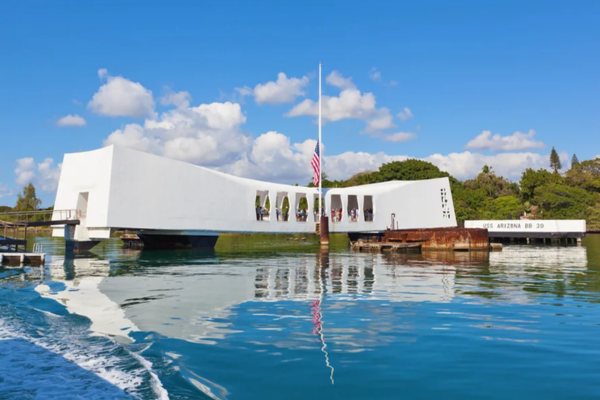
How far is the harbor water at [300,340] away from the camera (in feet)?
16.1

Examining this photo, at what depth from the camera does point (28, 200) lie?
88.9m

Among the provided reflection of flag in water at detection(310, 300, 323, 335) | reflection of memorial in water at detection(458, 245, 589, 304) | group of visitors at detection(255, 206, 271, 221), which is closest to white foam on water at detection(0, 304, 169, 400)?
reflection of flag in water at detection(310, 300, 323, 335)

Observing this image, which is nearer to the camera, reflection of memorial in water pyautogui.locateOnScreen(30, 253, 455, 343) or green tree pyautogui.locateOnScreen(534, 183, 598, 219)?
reflection of memorial in water pyautogui.locateOnScreen(30, 253, 455, 343)

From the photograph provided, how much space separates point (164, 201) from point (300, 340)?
2006 cm

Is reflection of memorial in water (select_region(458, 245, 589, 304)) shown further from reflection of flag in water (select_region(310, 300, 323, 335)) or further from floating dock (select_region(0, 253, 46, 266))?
floating dock (select_region(0, 253, 46, 266))

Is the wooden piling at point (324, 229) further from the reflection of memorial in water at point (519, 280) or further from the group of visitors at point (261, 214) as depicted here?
the reflection of memorial in water at point (519, 280)

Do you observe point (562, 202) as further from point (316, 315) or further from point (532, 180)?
point (316, 315)

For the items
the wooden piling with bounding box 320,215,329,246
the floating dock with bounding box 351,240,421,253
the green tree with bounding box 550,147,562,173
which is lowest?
the floating dock with bounding box 351,240,421,253

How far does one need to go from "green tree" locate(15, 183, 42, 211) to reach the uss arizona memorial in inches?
2648

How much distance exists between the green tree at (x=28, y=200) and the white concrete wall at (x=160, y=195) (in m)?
67.8

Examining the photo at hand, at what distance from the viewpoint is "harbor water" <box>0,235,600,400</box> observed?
4922 mm

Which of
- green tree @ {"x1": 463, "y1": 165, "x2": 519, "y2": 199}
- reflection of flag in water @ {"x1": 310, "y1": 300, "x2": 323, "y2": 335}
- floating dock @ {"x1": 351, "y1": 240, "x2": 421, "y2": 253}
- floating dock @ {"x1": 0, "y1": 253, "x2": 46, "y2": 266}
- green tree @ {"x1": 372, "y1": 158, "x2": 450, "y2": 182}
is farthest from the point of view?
green tree @ {"x1": 463, "y1": 165, "x2": 519, "y2": 199}

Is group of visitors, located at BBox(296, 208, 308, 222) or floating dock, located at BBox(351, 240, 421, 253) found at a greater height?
group of visitors, located at BBox(296, 208, 308, 222)

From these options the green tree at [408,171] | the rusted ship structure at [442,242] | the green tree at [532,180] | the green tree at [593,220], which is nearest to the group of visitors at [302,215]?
the rusted ship structure at [442,242]
